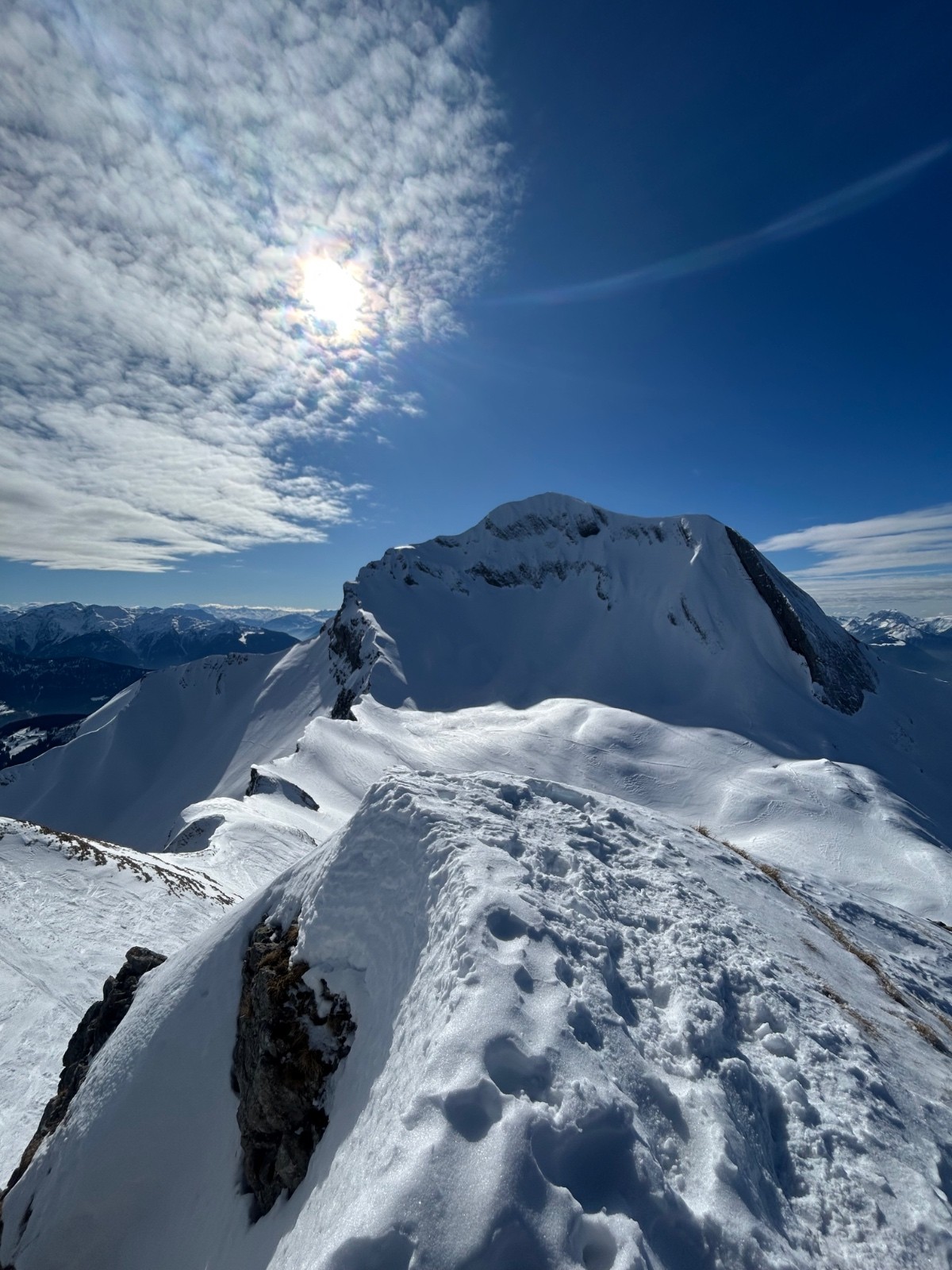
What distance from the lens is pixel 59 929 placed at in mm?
15477

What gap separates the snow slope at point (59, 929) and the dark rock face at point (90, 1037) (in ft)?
2.96

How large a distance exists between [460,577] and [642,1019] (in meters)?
97.3

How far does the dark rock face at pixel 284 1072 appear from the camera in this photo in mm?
5812

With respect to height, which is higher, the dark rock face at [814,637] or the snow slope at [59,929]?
the dark rock face at [814,637]

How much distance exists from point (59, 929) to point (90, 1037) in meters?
7.31

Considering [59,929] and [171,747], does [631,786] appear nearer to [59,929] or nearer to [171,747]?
[59,929]

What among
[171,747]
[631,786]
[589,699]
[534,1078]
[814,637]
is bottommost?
[171,747]

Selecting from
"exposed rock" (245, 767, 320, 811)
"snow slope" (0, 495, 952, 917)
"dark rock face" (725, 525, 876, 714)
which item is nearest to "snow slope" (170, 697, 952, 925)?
"exposed rock" (245, 767, 320, 811)

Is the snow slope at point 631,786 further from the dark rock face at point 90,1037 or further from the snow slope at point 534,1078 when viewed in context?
the snow slope at point 534,1078

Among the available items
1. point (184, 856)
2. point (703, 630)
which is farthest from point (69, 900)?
point (703, 630)

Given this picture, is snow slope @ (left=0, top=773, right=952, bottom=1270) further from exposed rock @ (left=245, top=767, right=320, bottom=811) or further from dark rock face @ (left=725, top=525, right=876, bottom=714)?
dark rock face @ (left=725, top=525, right=876, bottom=714)

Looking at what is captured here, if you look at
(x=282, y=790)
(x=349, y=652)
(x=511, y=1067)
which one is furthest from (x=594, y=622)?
(x=511, y=1067)

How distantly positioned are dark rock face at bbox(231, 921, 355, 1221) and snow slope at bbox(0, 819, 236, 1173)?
7.01 metres

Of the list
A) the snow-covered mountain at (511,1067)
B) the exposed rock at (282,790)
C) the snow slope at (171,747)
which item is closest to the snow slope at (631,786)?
the exposed rock at (282,790)
